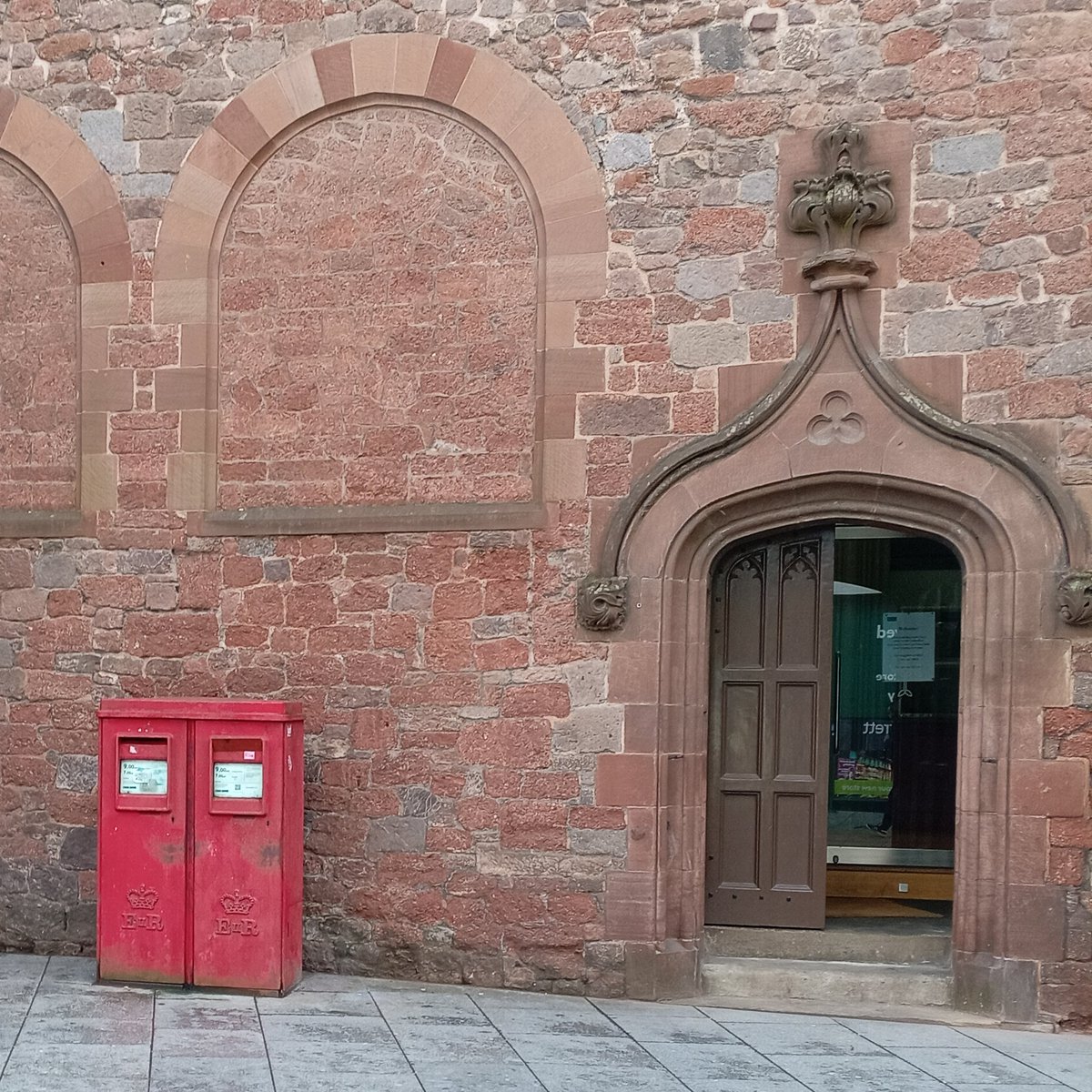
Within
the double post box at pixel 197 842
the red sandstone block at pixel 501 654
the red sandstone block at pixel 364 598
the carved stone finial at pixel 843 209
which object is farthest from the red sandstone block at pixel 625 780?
the carved stone finial at pixel 843 209

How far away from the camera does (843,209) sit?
6.61m

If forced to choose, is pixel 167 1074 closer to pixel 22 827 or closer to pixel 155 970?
pixel 155 970

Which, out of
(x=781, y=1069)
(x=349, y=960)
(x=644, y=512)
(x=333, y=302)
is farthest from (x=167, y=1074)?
(x=333, y=302)

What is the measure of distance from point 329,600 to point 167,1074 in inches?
108

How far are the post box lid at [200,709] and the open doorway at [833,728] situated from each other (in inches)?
92.4

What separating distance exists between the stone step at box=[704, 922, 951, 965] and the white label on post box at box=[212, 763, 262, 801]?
2.56 meters

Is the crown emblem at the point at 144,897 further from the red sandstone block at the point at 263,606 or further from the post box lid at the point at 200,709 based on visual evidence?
the red sandstone block at the point at 263,606

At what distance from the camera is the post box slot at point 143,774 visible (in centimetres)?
660

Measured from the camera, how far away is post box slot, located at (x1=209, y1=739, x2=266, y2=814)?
6.52 metres

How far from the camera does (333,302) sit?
7406 millimetres

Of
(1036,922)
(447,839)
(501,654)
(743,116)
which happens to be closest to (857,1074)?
(1036,922)

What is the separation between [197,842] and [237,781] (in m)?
0.37

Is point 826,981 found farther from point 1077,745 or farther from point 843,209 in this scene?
point 843,209

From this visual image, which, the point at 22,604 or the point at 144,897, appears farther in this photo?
the point at 22,604
